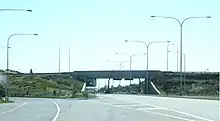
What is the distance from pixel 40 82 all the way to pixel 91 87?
13.0 m

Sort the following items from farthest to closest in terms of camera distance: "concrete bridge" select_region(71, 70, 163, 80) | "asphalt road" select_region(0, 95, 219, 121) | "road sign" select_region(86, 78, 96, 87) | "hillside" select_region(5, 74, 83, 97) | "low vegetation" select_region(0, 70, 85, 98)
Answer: "concrete bridge" select_region(71, 70, 163, 80) < "road sign" select_region(86, 78, 96, 87) < "hillside" select_region(5, 74, 83, 97) < "low vegetation" select_region(0, 70, 85, 98) < "asphalt road" select_region(0, 95, 219, 121)

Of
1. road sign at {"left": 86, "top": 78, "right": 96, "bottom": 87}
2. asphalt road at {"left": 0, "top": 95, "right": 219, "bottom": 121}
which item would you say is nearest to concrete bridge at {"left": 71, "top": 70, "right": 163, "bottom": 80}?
road sign at {"left": 86, "top": 78, "right": 96, "bottom": 87}

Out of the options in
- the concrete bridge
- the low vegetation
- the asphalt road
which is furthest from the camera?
the concrete bridge

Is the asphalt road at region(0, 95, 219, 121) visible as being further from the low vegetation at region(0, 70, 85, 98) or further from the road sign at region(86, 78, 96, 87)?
→ the road sign at region(86, 78, 96, 87)

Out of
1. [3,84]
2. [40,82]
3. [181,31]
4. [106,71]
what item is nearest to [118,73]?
[106,71]

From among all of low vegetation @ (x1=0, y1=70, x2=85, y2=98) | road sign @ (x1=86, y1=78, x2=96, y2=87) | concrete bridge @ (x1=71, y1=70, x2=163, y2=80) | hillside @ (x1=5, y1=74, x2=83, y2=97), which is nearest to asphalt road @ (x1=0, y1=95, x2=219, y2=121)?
low vegetation @ (x1=0, y1=70, x2=85, y2=98)

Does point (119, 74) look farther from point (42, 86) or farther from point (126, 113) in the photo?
point (126, 113)

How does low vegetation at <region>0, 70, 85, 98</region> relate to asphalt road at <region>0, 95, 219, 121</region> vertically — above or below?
below

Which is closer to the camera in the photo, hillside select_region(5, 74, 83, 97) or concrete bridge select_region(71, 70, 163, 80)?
hillside select_region(5, 74, 83, 97)

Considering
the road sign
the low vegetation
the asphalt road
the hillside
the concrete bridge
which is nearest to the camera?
the asphalt road

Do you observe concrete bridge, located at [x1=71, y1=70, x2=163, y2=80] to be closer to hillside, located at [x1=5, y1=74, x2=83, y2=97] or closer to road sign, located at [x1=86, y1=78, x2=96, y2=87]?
road sign, located at [x1=86, y1=78, x2=96, y2=87]

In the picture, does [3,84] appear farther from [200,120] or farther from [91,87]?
[200,120]

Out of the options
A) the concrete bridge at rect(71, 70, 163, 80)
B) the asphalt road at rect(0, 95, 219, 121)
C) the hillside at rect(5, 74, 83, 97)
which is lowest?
the hillside at rect(5, 74, 83, 97)

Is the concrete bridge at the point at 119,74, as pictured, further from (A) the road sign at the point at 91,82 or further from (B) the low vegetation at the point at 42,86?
(B) the low vegetation at the point at 42,86
